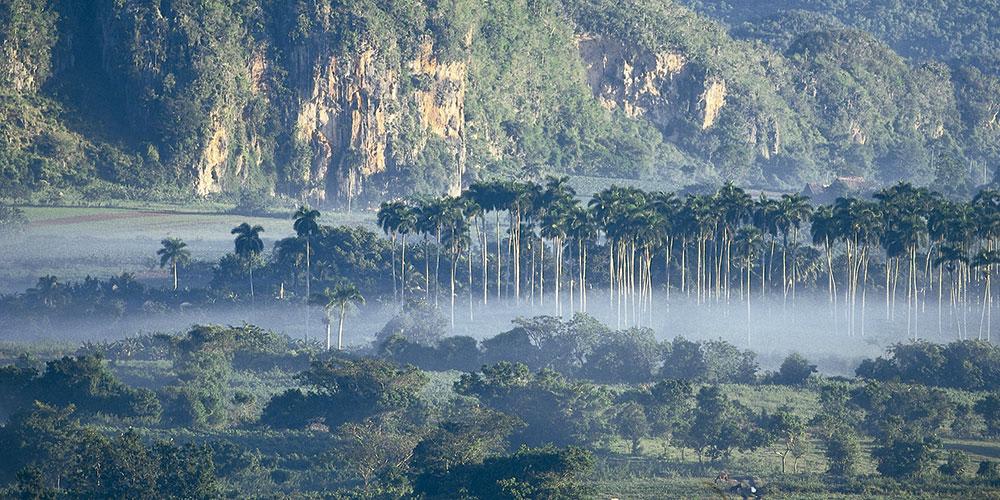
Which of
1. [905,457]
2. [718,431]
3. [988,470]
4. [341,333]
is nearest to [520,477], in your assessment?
[718,431]

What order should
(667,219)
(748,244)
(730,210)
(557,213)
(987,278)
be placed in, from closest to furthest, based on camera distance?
(987,278) → (557,213) → (667,219) → (730,210) → (748,244)

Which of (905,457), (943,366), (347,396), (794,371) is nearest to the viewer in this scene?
(905,457)

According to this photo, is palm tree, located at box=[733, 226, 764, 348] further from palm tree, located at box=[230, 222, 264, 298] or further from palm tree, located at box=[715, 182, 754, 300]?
palm tree, located at box=[230, 222, 264, 298]

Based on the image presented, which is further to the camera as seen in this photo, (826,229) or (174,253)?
(174,253)

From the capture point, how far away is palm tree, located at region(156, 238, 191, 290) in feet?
607

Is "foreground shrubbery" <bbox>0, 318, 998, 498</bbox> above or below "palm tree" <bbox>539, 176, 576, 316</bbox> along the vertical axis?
below

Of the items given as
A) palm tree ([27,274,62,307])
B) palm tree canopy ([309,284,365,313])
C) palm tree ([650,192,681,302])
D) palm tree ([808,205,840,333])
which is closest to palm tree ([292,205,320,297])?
palm tree canopy ([309,284,365,313])

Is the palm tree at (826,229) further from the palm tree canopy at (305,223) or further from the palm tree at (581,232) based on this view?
the palm tree canopy at (305,223)

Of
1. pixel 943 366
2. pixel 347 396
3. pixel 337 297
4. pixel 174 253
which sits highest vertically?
pixel 174 253

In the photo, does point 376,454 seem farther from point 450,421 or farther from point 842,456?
point 842,456

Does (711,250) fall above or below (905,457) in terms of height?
above

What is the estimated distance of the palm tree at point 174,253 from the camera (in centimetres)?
18488

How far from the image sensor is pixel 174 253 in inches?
7279

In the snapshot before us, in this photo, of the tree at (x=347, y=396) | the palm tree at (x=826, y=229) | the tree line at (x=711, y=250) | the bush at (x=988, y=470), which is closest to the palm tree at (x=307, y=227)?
the tree line at (x=711, y=250)
